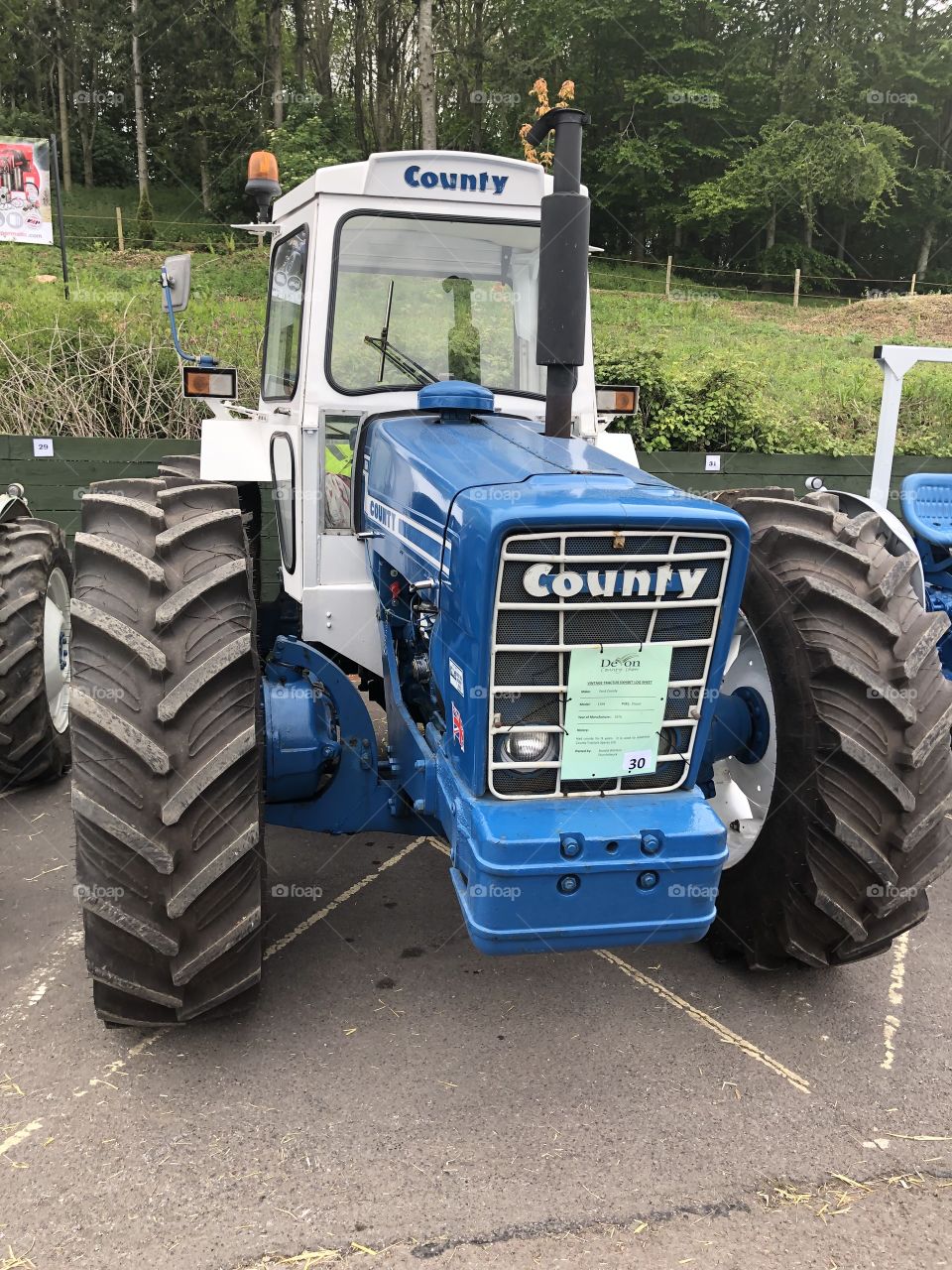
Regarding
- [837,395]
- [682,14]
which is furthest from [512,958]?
[682,14]

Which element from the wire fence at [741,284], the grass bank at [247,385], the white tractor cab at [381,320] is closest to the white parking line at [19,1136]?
the white tractor cab at [381,320]

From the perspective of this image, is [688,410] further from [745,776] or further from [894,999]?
[894,999]

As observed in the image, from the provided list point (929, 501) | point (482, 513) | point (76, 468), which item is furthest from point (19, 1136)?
point (929, 501)

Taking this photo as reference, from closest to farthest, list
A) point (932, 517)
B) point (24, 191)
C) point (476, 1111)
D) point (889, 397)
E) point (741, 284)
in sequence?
point (476, 1111)
point (889, 397)
point (932, 517)
point (24, 191)
point (741, 284)

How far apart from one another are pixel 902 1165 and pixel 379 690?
8.34 ft

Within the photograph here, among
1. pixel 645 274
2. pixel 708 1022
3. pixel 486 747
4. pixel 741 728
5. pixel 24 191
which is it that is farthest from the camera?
pixel 645 274

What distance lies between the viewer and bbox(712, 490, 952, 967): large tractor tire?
2.92 meters

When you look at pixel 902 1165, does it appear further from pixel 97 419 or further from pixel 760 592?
pixel 97 419

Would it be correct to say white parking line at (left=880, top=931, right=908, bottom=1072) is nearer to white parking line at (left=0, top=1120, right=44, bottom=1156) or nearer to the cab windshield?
white parking line at (left=0, top=1120, right=44, bottom=1156)

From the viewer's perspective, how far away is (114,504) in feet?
10.2

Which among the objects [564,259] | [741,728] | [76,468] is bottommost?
[741,728]

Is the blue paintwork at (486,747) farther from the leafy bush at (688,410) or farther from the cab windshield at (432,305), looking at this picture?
the leafy bush at (688,410)

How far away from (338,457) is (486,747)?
68.1 inches

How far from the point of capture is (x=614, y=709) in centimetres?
258
